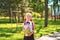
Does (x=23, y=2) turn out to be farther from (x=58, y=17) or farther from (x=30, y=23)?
(x=30, y=23)

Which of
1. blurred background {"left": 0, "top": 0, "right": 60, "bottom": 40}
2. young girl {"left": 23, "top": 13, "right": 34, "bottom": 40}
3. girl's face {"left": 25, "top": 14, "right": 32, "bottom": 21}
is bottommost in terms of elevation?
blurred background {"left": 0, "top": 0, "right": 60, "bottom": 40}

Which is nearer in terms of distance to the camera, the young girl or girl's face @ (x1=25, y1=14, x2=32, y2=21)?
girl's face @ (x1=25, y1=14, x2=32, y2=21)

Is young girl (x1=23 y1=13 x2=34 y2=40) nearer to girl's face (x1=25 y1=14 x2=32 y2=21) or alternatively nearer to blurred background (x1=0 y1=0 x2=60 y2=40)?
girl's face (x1=25 y1=14 x2=32 y2=21)

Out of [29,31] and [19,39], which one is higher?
[29,31]

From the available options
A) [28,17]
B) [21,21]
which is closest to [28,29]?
[28,17]

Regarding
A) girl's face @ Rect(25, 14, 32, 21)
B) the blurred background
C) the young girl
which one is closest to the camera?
girl's face @ Rect(25, 14, 32, 21)

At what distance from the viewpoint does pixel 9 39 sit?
50.4ft

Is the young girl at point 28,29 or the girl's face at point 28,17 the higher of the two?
the girl's face at point 28,17

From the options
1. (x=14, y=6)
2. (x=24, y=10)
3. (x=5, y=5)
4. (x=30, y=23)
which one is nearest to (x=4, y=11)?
(x=5, y=5)

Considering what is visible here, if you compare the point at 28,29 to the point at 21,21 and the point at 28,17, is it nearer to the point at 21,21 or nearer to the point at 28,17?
the point at 28,17

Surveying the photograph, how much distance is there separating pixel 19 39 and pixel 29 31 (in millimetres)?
6797

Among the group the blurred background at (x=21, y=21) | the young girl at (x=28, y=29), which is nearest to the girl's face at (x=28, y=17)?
the young girl at (x=28, y=29)

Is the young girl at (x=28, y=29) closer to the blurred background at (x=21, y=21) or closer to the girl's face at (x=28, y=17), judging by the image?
the girl's face at (x=28, y=17)

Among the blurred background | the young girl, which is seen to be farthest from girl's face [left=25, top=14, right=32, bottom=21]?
the blurred background
